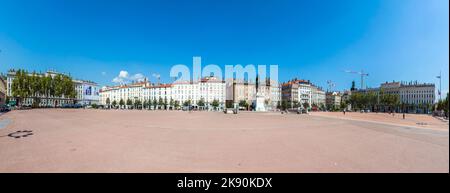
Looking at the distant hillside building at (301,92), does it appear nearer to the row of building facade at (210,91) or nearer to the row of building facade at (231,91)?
the row of building facade at (231,91)

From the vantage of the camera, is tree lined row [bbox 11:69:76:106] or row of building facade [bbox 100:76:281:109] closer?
tree lined row [bbox 11:69:76:106]

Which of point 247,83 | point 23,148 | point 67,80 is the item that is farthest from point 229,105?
point 23,148

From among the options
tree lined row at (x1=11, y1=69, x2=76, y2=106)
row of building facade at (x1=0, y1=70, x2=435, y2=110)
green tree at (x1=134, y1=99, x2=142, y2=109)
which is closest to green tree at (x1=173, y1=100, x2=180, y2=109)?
row of building facade at (x1=0, y1=70, x2=435, y2=110)

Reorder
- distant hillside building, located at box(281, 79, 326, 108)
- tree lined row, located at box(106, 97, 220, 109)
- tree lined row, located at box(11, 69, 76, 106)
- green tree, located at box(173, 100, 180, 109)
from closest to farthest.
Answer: tree lined row, located at box(11, 69, 76, 106) → tree lined row, located at box(106, 97, 220, 109) → green tree, located at box(173, 100, 180, 109) → distant hillside building, located at box(281, 79, 326, 108)

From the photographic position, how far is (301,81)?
12875 cm

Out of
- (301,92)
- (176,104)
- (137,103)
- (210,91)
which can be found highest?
(210,91)

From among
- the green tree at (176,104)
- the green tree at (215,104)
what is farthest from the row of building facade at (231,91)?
the green tree at (176,104)

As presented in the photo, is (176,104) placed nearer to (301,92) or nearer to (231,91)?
(231,91)

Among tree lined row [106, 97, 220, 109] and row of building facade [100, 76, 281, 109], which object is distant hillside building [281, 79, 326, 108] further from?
tree lined row [106, 97, 220, 109]

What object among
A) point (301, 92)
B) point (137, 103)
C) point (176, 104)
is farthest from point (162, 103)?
point (301, 92)

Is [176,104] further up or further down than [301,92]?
further down
